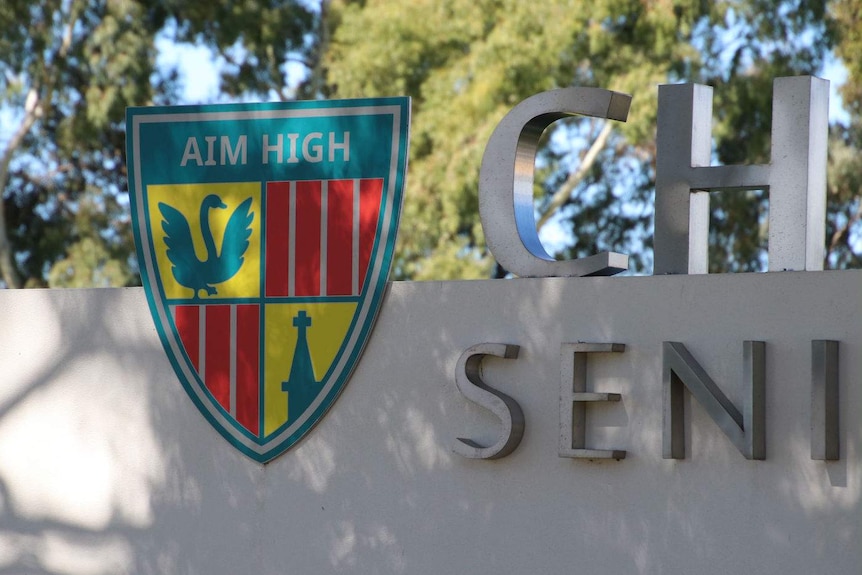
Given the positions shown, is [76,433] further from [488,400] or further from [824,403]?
[824,403]

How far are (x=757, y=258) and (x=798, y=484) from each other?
14.3 meters

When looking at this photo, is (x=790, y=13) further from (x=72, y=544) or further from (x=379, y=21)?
(x=72, y=544)

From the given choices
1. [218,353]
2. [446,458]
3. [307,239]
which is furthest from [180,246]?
[446,458]

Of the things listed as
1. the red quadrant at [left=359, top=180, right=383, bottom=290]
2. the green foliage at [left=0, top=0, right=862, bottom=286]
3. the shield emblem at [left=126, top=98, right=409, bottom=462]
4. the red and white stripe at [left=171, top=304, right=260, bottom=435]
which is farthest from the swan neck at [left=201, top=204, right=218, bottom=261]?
the green foliage at [left=0, top=0, right=862, bottom=286]

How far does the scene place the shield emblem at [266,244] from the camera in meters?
5.73

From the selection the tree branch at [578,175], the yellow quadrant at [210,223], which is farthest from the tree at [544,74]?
the yellow quadrant at [210,223]

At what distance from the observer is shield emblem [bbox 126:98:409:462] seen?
573 centimetres

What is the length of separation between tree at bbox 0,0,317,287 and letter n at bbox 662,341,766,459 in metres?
14.4

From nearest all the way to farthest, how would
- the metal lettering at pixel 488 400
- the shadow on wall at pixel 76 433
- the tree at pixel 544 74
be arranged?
the metal lettering at pixel 488 400 → the shadow on wall at pixel 76 433 → the tree at pixel 544 74

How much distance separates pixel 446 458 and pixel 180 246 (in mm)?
1645

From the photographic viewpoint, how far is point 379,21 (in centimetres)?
1688

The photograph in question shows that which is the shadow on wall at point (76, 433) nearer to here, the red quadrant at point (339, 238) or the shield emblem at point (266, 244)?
the shield emblem at point (266, 244)

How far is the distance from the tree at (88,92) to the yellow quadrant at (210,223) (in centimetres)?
1248

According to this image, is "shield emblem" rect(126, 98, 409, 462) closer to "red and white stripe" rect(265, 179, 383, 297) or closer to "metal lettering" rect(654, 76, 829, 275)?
"red and white stripe" rect(265, 179, 383, 297)
